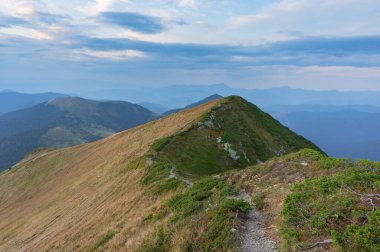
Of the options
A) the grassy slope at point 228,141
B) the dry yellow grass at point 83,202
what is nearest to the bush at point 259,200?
the dry yellow grass at point 83,202

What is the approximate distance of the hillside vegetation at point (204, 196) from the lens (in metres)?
14.2

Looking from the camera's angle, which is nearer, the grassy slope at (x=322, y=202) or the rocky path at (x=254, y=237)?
the grassy slope at (x=322, y=202)

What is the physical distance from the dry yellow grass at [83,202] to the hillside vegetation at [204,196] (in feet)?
0.65

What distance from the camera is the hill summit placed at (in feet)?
58.2

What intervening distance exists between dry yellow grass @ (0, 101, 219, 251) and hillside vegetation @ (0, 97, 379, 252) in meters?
0.20

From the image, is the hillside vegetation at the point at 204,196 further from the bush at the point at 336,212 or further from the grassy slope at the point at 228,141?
the grassy slope at the point at 228,141

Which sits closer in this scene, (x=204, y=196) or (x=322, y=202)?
(x=322, y=202)

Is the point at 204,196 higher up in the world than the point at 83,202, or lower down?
higher up

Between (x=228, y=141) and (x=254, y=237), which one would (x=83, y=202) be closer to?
(x=228, y=141)

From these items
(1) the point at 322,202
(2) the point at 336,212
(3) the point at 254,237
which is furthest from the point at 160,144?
(2) the point at 336,212

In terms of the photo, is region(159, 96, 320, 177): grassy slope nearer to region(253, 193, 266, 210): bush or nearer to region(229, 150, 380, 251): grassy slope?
region(229, 150, 380, 251): grassy slope

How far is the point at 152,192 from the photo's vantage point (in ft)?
95.2

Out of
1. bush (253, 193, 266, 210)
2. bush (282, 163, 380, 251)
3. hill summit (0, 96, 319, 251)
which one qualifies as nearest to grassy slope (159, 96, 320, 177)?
hill summit (0, 96, 319, 251)

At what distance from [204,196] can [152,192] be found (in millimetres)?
8304
